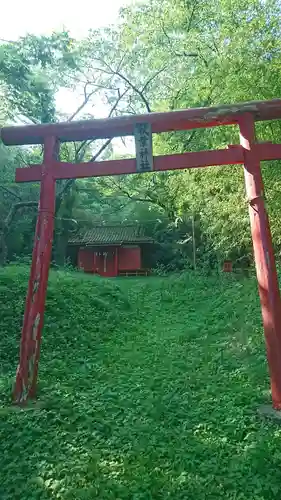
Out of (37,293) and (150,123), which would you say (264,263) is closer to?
(150,123)

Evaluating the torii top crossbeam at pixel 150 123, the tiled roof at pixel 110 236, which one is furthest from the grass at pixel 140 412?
the tiled roof at pixel 110 236

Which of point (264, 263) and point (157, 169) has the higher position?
point (157, 169)

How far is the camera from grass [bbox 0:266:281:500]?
356cm

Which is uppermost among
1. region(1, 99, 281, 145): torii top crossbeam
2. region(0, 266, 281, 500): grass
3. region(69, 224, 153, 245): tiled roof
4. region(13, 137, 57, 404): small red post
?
region(69, 224, 153, 245): tiled roof

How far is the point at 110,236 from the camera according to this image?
2353 centimetres

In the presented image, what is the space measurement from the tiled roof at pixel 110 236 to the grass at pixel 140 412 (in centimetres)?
1310

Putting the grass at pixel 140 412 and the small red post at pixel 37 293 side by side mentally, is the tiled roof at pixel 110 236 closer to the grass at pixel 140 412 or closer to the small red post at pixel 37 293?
the grass at pixel 140 412

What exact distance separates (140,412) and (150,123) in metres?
3.69

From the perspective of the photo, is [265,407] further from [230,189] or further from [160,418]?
[230,189]

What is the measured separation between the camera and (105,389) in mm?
5680

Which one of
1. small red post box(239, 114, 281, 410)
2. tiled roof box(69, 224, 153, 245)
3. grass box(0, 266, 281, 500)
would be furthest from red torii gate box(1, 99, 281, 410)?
tiled roof box(69, 224, 153, 245)

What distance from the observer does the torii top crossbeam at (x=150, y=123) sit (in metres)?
5.40

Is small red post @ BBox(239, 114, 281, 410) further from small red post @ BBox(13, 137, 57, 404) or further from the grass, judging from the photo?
small red post @ BBox(13, 137, 57, 404)

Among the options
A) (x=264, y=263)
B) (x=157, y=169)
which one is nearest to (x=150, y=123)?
(x=157, y=169)
